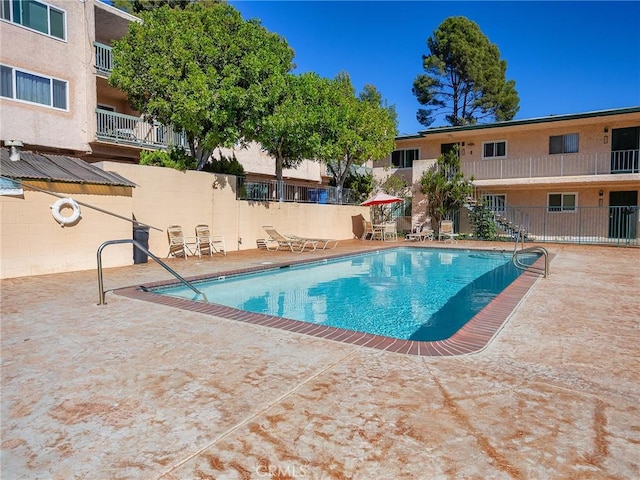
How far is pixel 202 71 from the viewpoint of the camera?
13.8 metres

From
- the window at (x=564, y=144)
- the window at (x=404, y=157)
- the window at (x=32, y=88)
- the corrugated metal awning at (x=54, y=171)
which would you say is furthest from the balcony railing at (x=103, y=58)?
the window at (x=564, y=144)

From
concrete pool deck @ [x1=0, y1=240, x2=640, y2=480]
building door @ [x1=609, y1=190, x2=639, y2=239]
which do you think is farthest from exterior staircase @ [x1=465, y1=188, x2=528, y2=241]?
concrete pool deck @ [x1=0, y1=240, x2=640, y2=480]

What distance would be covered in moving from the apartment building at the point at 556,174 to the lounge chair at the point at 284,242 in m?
9.68

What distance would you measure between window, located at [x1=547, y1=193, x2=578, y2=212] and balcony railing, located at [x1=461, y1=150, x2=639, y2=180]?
1.24 meters

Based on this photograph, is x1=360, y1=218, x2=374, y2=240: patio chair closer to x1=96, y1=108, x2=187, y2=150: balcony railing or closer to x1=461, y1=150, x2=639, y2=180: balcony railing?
x1=461, y1=150, x2=639, y2=180: balcony railing

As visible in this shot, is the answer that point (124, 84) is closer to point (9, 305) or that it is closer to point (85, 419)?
point (9, 305)

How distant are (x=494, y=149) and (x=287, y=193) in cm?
1287

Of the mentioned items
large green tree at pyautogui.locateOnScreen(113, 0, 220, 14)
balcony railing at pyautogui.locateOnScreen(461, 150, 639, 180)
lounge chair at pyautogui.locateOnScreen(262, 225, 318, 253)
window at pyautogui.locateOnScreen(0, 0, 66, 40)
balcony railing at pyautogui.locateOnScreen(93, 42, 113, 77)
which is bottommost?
lounge chair at pyautogui.locateOnScreen(262, 225, 318, 253)

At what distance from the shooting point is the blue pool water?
7332 mm

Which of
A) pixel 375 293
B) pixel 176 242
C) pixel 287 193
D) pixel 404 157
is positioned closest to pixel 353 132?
pixel 287 193

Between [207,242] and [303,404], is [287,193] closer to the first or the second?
[207,242]

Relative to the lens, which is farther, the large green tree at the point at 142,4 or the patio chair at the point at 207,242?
the large green tree at the point at 142,4

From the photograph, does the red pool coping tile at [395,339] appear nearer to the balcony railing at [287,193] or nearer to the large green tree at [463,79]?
the balcony railing at [287,193]

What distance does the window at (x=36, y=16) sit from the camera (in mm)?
15211
